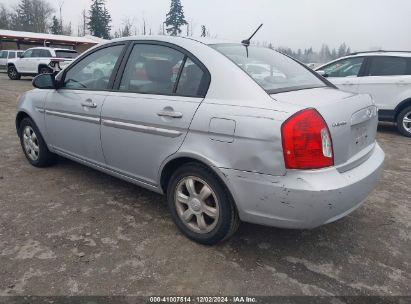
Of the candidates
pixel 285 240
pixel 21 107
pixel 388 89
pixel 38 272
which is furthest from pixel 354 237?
pixel 388 89

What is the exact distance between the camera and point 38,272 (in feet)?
8.13

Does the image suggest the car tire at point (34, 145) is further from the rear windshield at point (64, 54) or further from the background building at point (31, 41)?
the background building at point (31, 41)

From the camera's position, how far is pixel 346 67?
785 centimetres

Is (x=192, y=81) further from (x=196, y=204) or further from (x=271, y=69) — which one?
(x=196, y=204)

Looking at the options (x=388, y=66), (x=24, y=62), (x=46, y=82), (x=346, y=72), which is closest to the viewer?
(x=46, y=82)

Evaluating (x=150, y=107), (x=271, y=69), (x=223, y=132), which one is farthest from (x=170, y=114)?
(x=271, y=69)

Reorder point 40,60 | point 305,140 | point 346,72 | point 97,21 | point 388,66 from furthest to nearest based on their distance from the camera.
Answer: point 97,21 < point 40,60 < point 346,72 < point 388,66 < point 305,140

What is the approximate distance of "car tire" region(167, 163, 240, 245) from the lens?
261cm

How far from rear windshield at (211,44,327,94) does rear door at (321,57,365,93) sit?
15.2ft

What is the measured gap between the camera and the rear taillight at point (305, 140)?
2232mm

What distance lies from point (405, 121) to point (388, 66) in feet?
3.85

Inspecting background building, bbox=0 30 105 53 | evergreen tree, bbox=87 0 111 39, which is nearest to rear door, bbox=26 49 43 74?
background building, bbox=0 30 105 53

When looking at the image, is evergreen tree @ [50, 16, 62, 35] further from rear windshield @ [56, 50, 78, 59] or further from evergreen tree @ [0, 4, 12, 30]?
rear windshield @ [56, 50, 78, 59]

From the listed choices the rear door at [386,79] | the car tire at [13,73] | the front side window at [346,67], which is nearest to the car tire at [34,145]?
the front side window at [346,67]
